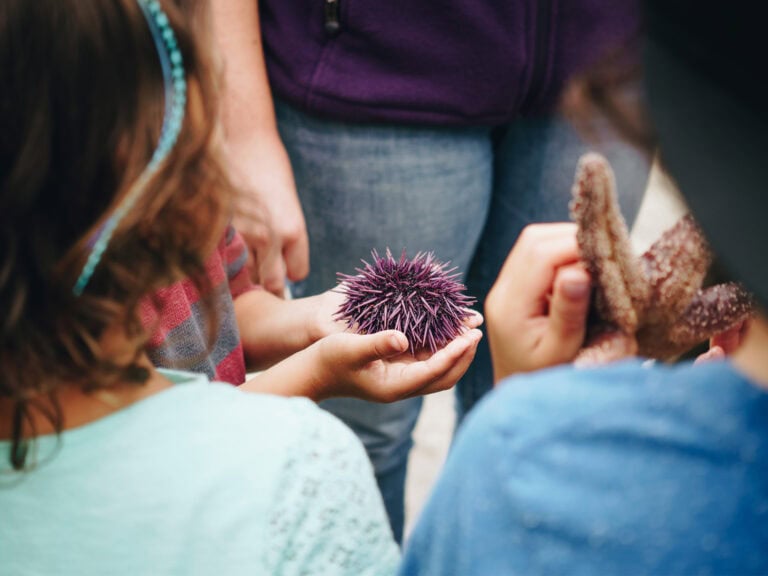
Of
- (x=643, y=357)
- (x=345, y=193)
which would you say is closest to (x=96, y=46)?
(x=643, y=357)

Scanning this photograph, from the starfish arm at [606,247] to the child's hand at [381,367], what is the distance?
1.17ft

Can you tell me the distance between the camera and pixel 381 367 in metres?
0.96

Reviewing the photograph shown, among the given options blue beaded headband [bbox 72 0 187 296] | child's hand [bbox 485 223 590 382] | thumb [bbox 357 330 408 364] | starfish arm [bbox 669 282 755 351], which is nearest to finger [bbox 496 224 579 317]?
child's hand [bbox 485 223 590 382]

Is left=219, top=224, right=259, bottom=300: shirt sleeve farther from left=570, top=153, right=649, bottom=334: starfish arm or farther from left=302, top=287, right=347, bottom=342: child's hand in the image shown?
left=570, top=153, right=649, bottom=334: starfish arm

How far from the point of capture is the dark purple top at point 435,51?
3.59ft

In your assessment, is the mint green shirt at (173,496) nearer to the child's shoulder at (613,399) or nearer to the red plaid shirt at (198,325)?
the red plaid shirt at (198,325)

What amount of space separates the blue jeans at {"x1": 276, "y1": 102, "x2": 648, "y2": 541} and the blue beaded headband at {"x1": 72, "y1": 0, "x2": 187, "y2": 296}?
24.4 inches

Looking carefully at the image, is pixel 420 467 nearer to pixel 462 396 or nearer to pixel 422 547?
pixel 462 396

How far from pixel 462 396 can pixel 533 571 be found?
120cm

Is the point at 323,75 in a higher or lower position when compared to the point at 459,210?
higher

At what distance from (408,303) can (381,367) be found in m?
0.10

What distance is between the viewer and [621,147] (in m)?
1.26

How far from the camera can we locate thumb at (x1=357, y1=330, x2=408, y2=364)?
2.79ft

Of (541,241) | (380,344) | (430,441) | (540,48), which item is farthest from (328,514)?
(430,441)
